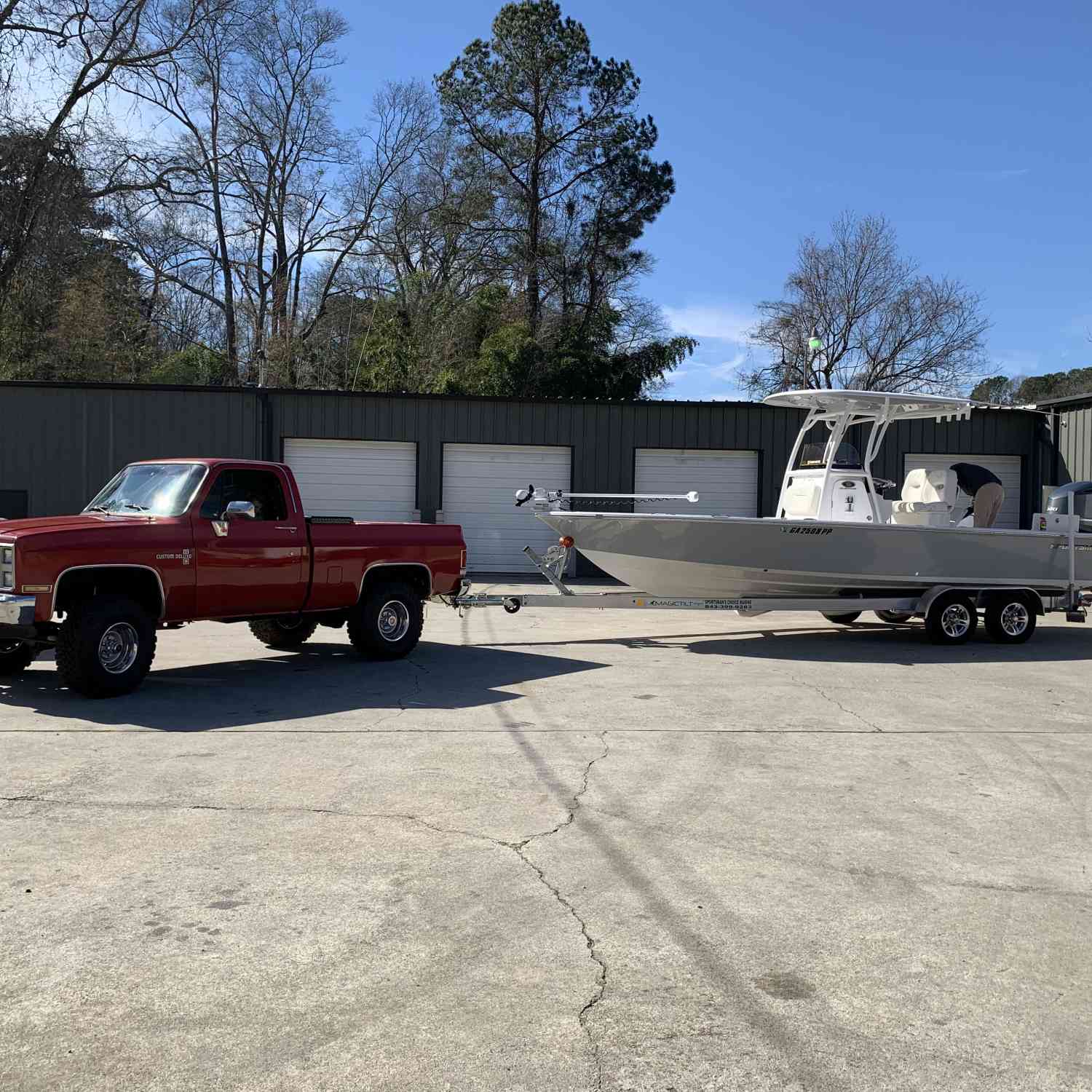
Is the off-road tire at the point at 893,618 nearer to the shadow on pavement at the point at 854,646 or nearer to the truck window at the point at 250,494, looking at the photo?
the shadow on pavement at the point at 854,646

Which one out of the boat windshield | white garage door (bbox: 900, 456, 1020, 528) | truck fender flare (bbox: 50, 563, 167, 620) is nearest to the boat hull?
the boat windshield

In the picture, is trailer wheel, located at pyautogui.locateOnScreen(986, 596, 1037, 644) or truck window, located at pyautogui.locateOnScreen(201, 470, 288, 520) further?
trailer wheel, located at pyautogui.locateOnScreen(986, 596, 1037, 644)

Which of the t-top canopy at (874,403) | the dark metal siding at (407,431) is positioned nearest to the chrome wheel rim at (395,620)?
the t-top canopy at (874,403)

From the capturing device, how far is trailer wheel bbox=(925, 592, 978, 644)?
13.9 metres

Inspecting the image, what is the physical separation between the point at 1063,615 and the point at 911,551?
21.5ft

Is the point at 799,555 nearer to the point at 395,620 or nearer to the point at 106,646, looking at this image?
the point at 395,620

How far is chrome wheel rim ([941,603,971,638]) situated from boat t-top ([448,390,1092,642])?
0.02 m

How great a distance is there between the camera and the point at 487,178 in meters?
40.2

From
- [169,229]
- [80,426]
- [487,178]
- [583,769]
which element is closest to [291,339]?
[169,229]

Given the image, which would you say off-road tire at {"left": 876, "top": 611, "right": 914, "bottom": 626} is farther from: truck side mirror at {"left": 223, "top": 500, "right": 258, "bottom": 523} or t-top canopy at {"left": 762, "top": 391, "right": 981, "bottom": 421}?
truck side mirror at {"left": 223, "top": 500, "right": 258, "bottom": 523}

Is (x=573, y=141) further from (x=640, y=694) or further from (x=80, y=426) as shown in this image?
(x=640, y=694)

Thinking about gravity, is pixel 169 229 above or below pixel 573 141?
below

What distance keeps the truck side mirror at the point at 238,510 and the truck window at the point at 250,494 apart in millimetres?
146

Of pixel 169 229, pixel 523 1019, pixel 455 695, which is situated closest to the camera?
pixel 523 1019
